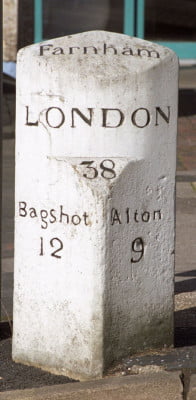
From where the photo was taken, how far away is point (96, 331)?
4.60 m

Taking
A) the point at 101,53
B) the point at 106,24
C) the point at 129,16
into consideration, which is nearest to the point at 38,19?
the point at 106,24

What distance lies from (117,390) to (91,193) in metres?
0.91

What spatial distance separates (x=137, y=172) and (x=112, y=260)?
0.43 m

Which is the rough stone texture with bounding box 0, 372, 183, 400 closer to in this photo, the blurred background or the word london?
the word london

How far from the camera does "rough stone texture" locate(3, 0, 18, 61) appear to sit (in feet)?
56.7

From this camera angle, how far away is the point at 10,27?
57.5ft

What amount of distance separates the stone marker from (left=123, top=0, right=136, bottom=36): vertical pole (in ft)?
46.7

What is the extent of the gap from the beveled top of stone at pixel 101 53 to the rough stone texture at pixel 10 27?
41.8 ft

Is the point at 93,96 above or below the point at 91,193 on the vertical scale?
above

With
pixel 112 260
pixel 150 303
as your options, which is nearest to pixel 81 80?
pixel 112 260

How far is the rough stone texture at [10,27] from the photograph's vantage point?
17297 mm

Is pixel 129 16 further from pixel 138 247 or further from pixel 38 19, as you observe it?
pixel 138 247

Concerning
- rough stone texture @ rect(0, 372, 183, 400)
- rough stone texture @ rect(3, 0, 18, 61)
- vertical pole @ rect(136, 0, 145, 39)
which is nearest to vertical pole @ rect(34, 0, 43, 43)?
rough stone texture @ rect(3, 0, 18, 61)

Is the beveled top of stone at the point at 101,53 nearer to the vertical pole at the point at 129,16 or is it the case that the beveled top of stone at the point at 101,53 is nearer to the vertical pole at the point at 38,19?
the vertical pole at the point at 38,19
